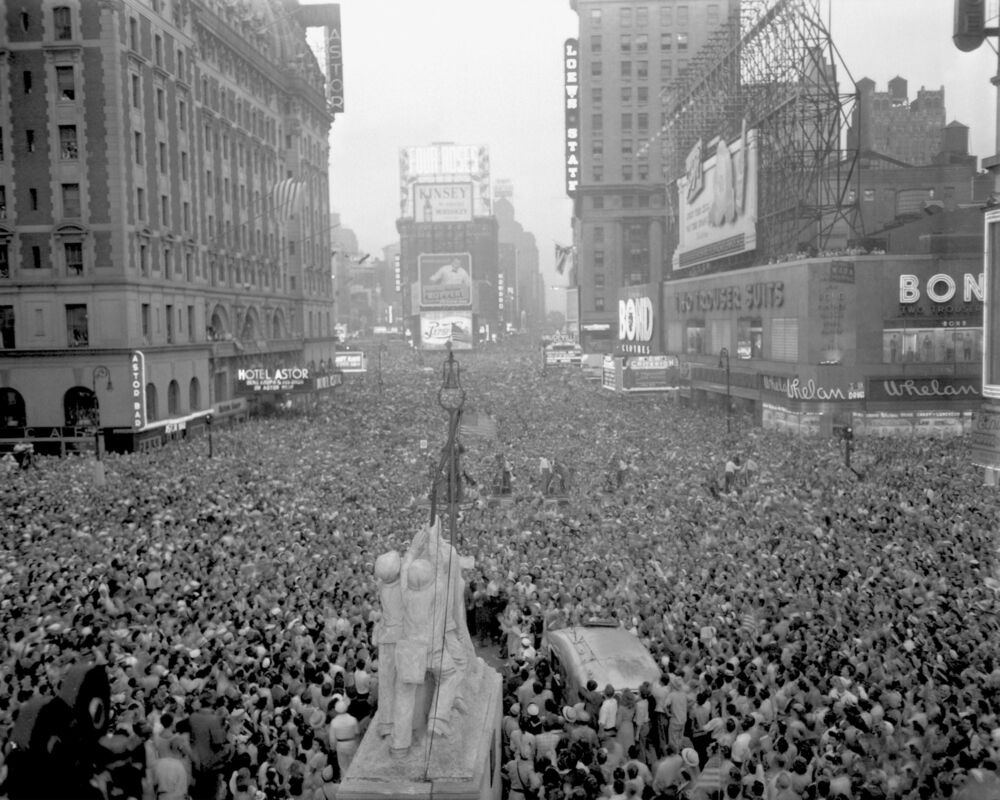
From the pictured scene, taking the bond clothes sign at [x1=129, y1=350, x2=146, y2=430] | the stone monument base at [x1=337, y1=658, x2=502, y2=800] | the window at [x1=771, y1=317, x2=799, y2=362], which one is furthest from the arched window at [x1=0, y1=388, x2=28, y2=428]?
the stone monument base at [x1=337, y1=658, x2=502, y2=800]

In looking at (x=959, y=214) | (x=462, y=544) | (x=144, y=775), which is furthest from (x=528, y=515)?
(x=959, y=214)

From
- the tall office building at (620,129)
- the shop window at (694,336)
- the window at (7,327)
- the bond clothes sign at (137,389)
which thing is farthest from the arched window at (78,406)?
the tall office building at (620,129)

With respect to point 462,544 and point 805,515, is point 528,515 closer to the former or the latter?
point 462,544

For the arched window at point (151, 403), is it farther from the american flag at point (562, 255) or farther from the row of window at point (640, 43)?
the american flag at point (562, 255)

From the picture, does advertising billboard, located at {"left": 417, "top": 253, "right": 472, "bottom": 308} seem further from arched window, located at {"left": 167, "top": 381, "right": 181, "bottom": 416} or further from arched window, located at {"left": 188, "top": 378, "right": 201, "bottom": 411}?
arched window, located at {"left": 167, "top": 381, "right": 181, "bottom": 416}

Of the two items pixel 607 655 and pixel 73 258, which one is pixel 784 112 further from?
→ pixel 607 655
